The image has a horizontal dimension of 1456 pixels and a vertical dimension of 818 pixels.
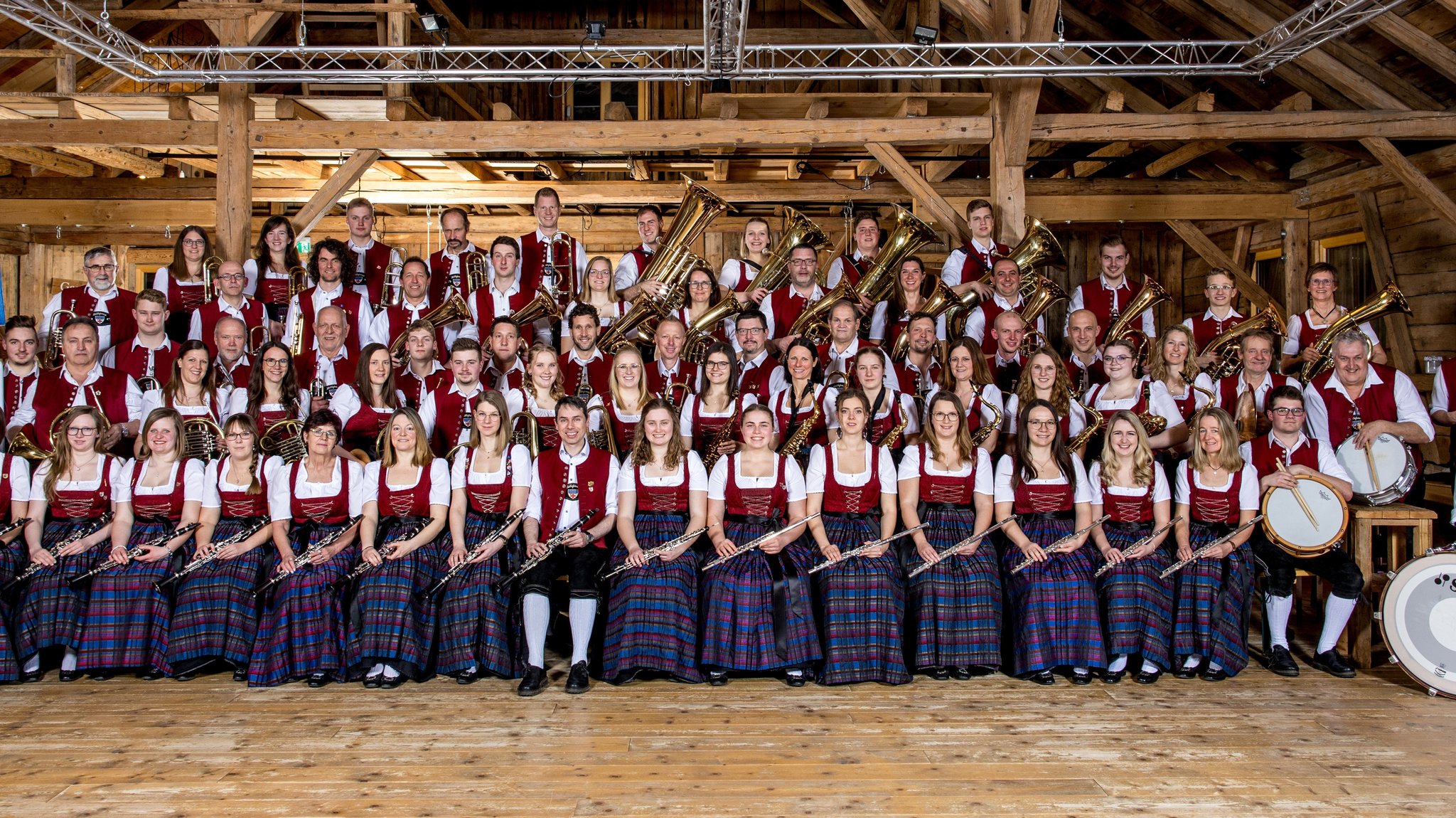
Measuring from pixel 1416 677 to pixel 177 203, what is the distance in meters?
10.4

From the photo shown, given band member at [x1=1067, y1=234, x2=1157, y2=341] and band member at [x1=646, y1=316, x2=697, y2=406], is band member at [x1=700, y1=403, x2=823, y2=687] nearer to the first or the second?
A: band member at [x1=646, y1=316, x2=697, y2=406]

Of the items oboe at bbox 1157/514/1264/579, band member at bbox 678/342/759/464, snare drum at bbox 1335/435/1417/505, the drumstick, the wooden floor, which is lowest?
the wooden floor

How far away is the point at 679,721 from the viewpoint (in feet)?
12.7

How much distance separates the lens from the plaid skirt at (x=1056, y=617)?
4.34 metres

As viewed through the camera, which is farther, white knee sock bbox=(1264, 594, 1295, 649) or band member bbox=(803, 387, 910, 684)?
white knee sock bbox=(1264, 594, 1295, 649)

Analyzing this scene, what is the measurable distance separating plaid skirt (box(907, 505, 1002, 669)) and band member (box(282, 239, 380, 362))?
3256mm

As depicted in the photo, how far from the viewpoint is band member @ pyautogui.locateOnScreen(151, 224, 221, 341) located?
570 centimetres

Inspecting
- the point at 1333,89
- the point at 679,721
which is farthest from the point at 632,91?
the point at 679,721

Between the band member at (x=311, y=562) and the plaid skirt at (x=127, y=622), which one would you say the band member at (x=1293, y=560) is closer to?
the band member at (x=311, y=562)

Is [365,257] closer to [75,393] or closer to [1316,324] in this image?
[75,393]

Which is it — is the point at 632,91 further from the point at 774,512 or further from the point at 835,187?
the point at 774,512

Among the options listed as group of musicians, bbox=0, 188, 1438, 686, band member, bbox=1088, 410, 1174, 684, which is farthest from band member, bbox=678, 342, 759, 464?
band member, bbox=1088, 410, 1174, 684

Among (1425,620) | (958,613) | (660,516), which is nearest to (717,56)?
(660,516)

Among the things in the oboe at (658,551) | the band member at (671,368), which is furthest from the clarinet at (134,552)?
the band member at (671,368)
